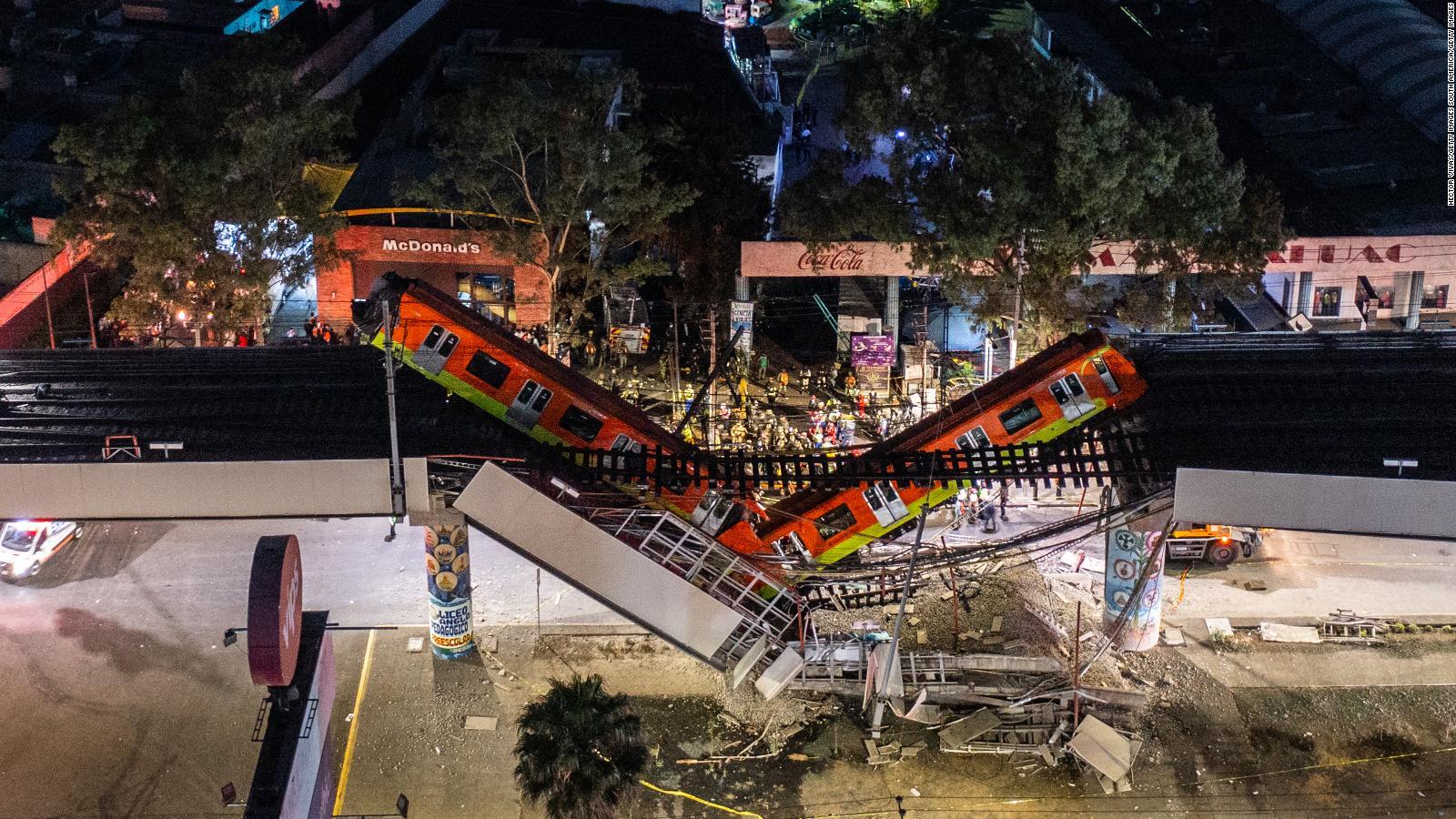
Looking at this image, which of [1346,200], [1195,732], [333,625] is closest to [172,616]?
[333,625]

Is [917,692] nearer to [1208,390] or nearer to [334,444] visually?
[1208,390]

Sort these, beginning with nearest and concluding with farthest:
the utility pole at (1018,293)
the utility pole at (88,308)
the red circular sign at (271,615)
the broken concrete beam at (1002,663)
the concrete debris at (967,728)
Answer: the red circular sign at (271,615) < the concrete debris at (967,728) < the broken concrete beam at (1002,663) < the utility pole at (1018,293) < the utility pole at (88,308)

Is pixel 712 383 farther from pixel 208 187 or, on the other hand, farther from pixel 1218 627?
pixel 1218 627

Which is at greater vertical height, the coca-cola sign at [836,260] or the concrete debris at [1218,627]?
the coca-cola sign at [836,260]

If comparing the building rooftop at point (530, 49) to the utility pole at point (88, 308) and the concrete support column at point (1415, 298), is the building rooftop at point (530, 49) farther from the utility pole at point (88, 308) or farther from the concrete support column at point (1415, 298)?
the concrete support column at point (1415, 298)

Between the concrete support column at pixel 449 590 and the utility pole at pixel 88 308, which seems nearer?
the concrete support column at pixel 449 590

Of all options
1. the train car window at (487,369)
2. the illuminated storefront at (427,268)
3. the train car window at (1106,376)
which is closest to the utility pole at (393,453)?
the train car window at (487,369)

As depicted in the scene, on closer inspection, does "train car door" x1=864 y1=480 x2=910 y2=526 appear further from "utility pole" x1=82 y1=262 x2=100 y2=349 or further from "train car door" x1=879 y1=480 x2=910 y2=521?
"utility pole" x1=82 y1=262 x2=100 y2=349
